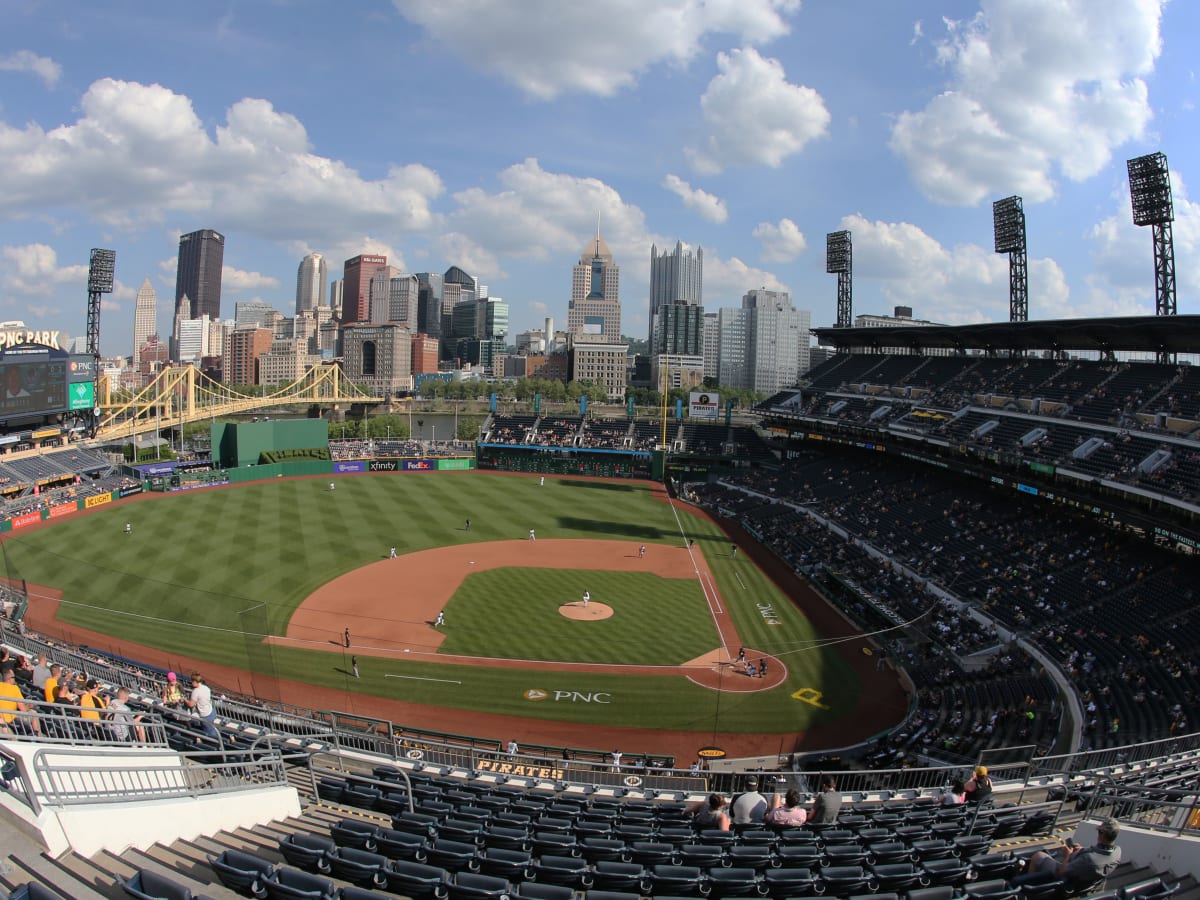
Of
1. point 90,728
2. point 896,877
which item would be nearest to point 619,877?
point 896,877

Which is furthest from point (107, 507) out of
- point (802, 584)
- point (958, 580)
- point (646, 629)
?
point (958, 580)

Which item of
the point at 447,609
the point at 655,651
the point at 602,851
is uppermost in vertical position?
the point at 602,851

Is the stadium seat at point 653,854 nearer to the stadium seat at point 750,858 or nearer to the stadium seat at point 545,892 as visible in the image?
the stadium seat at point 750,858

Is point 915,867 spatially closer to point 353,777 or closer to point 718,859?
point 718,859

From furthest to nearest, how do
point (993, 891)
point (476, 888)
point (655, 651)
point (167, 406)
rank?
point (167, 406), point (655, 651), point (993, 891), point (476, 888)

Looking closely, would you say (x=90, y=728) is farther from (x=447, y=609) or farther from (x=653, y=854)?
(x=447, y=609)

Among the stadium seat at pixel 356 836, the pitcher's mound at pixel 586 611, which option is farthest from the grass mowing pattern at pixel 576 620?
the stadium seat at pixel 356 836
